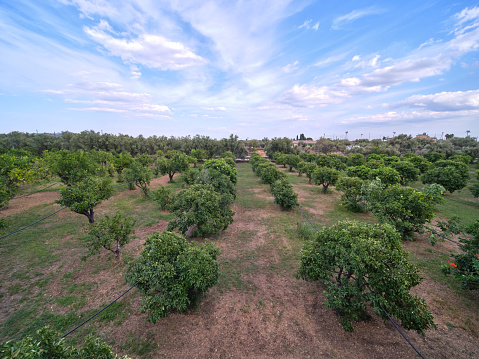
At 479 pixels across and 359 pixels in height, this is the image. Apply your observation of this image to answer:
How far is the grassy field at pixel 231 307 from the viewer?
23.2 ft

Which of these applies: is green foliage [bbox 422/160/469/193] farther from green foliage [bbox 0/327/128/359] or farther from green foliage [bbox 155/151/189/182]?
green foliage [bbox 155/151/189/182]

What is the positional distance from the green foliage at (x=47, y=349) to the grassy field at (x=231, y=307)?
11.7ft

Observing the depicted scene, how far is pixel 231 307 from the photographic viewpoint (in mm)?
8742

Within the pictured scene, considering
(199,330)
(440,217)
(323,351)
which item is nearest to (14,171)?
(199,330)

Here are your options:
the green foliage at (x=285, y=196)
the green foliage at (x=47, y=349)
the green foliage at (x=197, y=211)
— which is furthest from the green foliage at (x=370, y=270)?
the green foliage at (x=285, y=196)

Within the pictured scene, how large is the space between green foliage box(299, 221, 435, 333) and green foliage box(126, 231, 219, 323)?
14.1 feet

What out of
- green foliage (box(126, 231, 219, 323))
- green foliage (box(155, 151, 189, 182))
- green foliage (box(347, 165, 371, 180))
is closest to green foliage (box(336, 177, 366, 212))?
green foliage (box(347, 165, 371, 180))

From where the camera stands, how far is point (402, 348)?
6.97 meters

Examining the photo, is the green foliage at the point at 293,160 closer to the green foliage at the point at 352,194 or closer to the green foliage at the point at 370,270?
the green foliage at the point at 352,194

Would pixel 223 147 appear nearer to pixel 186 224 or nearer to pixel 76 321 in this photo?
pixel 186 224

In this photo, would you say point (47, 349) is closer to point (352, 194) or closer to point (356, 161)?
point (352, 194)

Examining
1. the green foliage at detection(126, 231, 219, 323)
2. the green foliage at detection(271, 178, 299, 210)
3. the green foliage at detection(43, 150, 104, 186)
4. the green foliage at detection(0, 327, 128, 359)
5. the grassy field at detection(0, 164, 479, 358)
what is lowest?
the grassy field at detection(0, 164, 479, 358)

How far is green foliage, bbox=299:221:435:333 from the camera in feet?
20.7

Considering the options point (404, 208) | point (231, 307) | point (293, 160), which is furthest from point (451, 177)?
point (231, 307)
